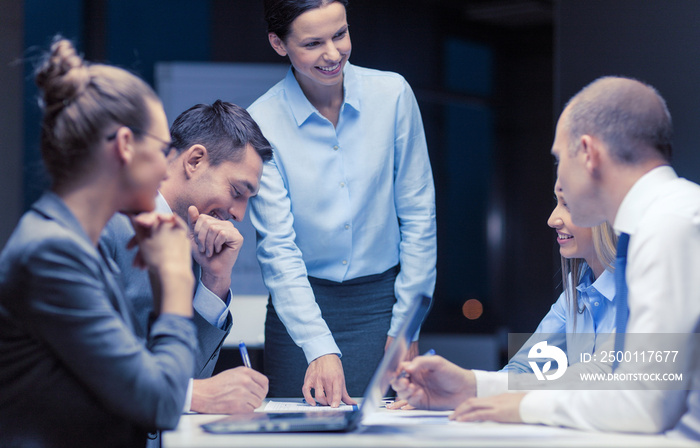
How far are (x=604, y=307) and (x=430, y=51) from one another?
4.87 meters

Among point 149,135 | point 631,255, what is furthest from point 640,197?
point 149,135

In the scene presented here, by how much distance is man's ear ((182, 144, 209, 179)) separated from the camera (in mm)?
2150

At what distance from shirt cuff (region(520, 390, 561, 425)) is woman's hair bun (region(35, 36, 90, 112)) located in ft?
3.31

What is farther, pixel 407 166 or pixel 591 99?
pixel 407 166

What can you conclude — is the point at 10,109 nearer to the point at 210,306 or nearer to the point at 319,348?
the point at 210,306

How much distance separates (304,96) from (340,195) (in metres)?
0.36

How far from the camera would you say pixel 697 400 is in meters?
1.25

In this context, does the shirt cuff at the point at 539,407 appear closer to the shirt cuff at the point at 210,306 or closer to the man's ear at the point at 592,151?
the man's ear at the point at 592,151

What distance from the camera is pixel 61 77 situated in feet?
4.26

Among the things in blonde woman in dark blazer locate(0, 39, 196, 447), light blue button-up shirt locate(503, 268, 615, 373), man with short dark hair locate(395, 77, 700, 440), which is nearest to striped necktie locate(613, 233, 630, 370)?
man with short dark hair locate(395, 77, 700, 440)

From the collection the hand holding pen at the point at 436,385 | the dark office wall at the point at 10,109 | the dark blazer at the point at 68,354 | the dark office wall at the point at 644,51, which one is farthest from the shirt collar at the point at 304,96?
the dark office wall at the point at 10,109

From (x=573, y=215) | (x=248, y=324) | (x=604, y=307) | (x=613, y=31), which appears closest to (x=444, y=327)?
(x=248, y=324)

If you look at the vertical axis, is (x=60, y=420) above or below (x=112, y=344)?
below

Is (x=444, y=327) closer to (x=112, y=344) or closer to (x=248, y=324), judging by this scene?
(x=248, y=324)
